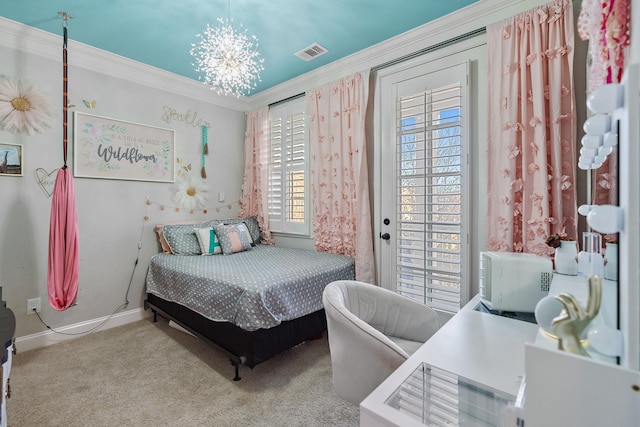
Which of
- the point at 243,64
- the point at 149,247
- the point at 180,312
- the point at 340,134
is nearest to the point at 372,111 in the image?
the point at 340,134

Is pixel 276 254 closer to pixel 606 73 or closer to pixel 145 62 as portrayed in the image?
pixel 145 62

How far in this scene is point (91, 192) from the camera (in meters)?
2.90

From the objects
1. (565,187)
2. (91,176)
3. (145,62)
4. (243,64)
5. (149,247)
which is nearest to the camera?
(565,187)

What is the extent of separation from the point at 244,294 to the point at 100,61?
2.75 meters

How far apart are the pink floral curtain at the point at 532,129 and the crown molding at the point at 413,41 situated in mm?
123

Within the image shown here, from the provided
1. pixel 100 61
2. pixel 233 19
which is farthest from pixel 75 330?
pixel 233 19

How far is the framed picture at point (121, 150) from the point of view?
284 centimetres

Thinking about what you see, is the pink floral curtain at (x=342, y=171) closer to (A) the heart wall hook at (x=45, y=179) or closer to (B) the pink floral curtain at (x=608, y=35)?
(B) the pink floral curtain at (x=608, y=35)

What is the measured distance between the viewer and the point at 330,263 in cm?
271

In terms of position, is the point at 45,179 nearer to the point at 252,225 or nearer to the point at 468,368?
the point at 252,225

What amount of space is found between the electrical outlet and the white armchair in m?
2.78

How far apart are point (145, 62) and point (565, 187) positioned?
3.83m

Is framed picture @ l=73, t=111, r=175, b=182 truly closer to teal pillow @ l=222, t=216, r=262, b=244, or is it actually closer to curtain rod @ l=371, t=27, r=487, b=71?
teal pillow @ l=222, t=216, r=262, b=244

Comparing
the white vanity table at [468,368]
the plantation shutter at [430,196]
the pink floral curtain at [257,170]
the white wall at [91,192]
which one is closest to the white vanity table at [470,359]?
the white vanity table at [468,368]
